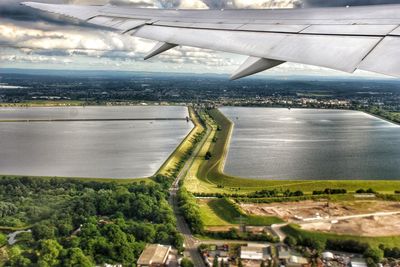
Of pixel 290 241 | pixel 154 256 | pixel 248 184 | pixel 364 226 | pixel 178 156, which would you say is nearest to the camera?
pixel 154 256

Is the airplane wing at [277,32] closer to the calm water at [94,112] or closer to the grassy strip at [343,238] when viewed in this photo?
the grassy strip at [343,238]

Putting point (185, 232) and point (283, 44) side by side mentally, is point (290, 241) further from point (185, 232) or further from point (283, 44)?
point (283, 44)

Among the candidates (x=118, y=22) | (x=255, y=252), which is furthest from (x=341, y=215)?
(x=118, y=22)

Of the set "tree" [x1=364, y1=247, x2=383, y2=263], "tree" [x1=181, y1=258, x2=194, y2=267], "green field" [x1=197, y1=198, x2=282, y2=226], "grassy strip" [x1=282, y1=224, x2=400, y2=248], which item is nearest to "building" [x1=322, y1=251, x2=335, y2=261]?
"tree" [x1=364, y1=247, x2=383, y2=263]

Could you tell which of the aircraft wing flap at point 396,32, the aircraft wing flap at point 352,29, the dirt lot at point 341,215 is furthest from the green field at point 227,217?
the aircraft wing flap at point 396,32

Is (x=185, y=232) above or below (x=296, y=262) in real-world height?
below

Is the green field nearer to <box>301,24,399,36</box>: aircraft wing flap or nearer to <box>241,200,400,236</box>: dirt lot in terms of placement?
<box>241,200,400,236</box>: dirt lot
